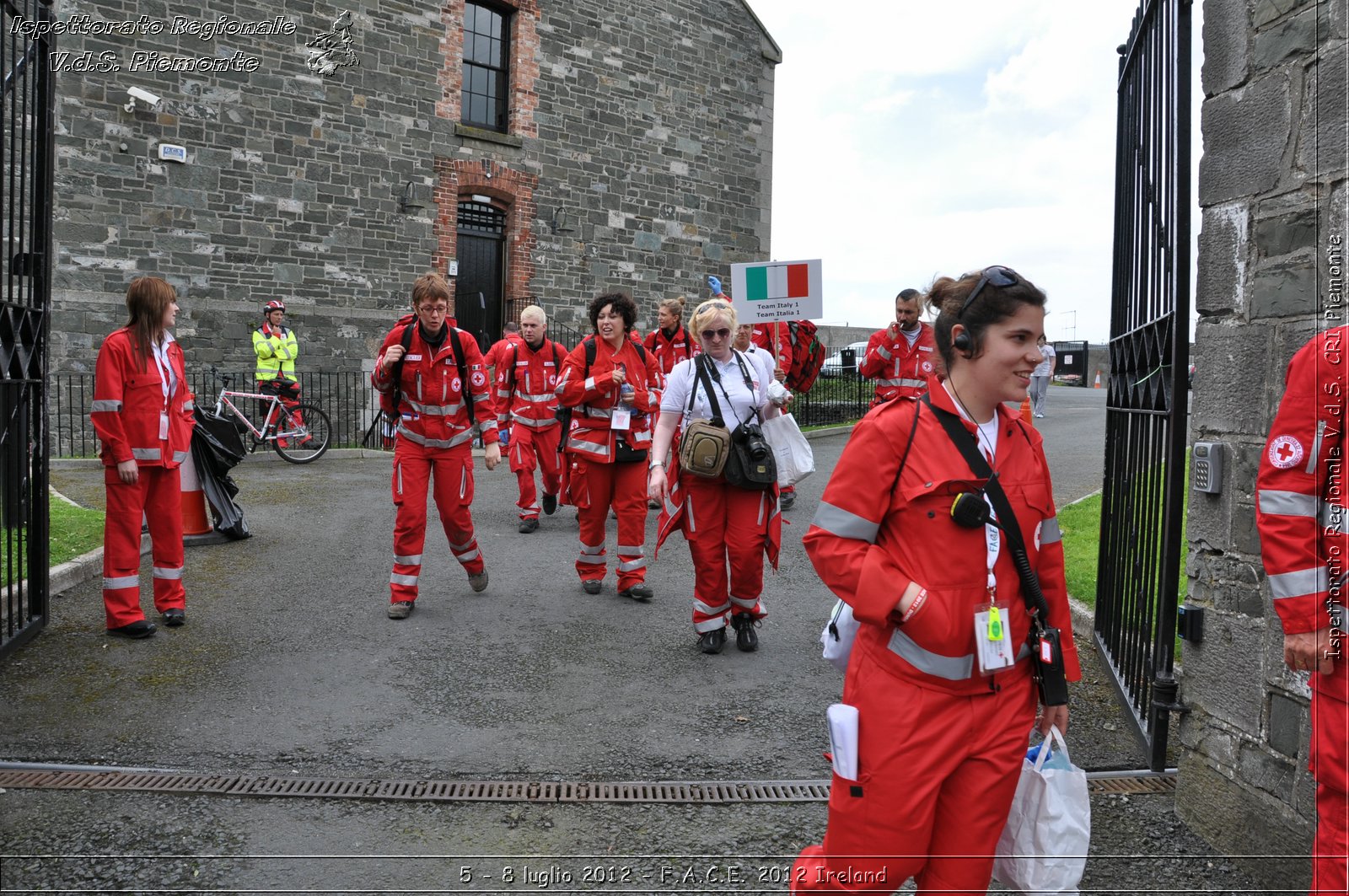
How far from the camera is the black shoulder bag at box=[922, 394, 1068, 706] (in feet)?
8.54

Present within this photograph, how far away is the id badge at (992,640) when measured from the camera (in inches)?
98.3

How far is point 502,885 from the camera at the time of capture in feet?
11.6

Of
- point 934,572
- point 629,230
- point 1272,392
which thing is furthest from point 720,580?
point 629,230

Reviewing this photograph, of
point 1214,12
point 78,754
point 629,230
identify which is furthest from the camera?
point 629,230

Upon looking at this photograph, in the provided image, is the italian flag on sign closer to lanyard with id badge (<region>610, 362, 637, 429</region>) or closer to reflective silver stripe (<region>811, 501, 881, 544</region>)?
lanyard with id badge (<region>610, 362, 637, 429</region>)

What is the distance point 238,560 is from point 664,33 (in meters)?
16.9

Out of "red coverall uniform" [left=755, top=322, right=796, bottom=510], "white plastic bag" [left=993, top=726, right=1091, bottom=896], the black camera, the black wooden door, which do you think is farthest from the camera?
the black wooden door

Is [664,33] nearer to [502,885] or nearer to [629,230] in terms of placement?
[629,230]

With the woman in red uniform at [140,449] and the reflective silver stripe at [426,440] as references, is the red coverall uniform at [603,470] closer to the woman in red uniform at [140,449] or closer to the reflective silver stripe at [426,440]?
the reflective silver stripe at [426,440]

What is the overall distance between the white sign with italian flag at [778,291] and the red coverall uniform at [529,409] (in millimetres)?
1843

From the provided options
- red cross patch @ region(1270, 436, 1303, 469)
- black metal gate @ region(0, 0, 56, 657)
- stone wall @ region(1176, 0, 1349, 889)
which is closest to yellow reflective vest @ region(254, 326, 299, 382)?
black metal gate @ region(0, 0, 56, 657)

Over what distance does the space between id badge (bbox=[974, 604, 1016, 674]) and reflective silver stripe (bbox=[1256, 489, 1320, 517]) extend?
77 cm

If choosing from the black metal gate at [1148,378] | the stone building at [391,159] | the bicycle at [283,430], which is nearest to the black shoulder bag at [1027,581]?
the black metal gate at [1148,378]

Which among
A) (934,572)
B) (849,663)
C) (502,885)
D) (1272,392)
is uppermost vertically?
(1272,392)
